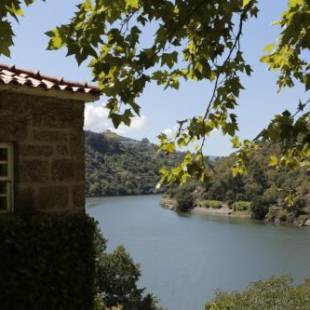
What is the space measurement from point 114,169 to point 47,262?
115140 millimetres

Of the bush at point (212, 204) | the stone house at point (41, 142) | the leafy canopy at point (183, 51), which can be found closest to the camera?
the leafy canopy at point (183, 51)

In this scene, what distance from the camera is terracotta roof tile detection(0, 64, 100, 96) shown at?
199 inches

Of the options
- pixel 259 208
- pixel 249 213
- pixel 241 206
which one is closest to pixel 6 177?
pixel 259 208

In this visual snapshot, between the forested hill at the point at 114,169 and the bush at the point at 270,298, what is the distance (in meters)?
81.9

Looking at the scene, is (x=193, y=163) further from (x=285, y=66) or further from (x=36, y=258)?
(x=36, y=258)

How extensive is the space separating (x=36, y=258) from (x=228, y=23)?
10.7ft

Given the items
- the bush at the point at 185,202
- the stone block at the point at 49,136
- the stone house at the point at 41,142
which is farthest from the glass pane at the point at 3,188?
the bush at the point at 185,202

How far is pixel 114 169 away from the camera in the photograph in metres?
120

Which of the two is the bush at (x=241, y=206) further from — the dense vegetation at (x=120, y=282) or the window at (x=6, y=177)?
the window at (x=6, y=177)

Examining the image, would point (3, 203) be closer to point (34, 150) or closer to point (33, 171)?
point (33, 171)

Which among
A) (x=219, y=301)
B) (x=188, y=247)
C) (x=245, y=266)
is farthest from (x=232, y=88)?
(x=188, y=247)

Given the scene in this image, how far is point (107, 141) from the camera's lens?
433 feet

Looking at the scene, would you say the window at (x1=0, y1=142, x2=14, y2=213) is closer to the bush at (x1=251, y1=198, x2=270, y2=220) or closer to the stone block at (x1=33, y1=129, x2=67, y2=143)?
the stone block at (x1=33, y1=129, x2=67, y2=143)

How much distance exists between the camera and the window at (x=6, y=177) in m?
5.13
